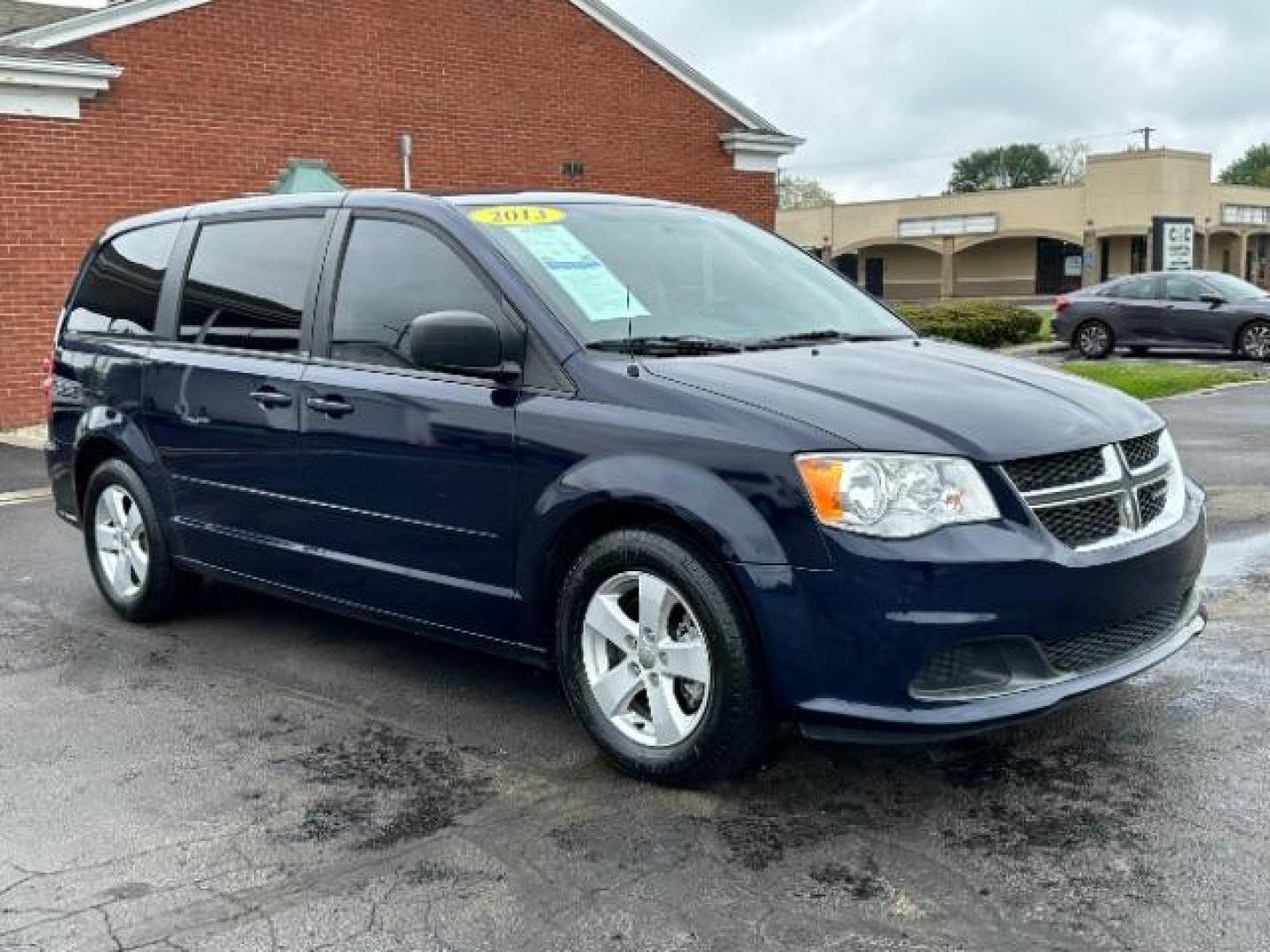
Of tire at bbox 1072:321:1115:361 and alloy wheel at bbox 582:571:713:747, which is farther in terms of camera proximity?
tire at bbox 1072:321:1115:361

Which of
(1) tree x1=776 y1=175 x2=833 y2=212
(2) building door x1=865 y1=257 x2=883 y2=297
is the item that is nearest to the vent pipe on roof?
(2) building door x1=865 y1=257 x2=883 y2=297

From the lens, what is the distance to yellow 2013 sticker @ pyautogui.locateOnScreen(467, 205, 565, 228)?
4.70 meters

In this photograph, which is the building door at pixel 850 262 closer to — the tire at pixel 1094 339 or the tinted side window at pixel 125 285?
the tire at pixel 1094 339

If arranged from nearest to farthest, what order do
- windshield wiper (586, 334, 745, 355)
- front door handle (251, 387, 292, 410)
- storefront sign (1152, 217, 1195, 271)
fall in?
windshield wiper (586, 334, 745, 355) < front door handle (251, 387, 292, 410) < storefront sign (1152, 217, 1195, 271)

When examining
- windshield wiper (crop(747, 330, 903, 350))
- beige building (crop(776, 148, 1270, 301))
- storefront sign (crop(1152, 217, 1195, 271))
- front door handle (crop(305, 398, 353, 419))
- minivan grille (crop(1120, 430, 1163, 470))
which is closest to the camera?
minivan grille (crop(1120, 430, 1163, 470))

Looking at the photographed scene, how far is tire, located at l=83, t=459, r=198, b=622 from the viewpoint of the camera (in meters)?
5.96

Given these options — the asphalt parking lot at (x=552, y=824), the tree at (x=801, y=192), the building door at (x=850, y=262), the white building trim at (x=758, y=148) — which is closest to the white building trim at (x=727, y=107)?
the white building trim at (x=758, y=148)

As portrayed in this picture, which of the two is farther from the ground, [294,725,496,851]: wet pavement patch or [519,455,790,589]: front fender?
[519,455,790,589]: front fender

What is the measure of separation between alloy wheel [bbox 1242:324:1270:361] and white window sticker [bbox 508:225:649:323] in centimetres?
1771

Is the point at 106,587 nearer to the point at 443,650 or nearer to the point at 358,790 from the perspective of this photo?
the point at 443,650

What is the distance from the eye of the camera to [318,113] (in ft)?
51.5

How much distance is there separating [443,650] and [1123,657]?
2760 millimetres

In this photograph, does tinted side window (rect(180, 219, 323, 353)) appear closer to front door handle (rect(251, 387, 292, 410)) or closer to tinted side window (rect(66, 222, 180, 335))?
front door handle (rect(251, 387, 292, 410))

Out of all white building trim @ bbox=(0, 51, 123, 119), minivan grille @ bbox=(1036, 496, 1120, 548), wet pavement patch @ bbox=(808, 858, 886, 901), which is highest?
white building trim @ bbox=(0, 51, 123, 119)
